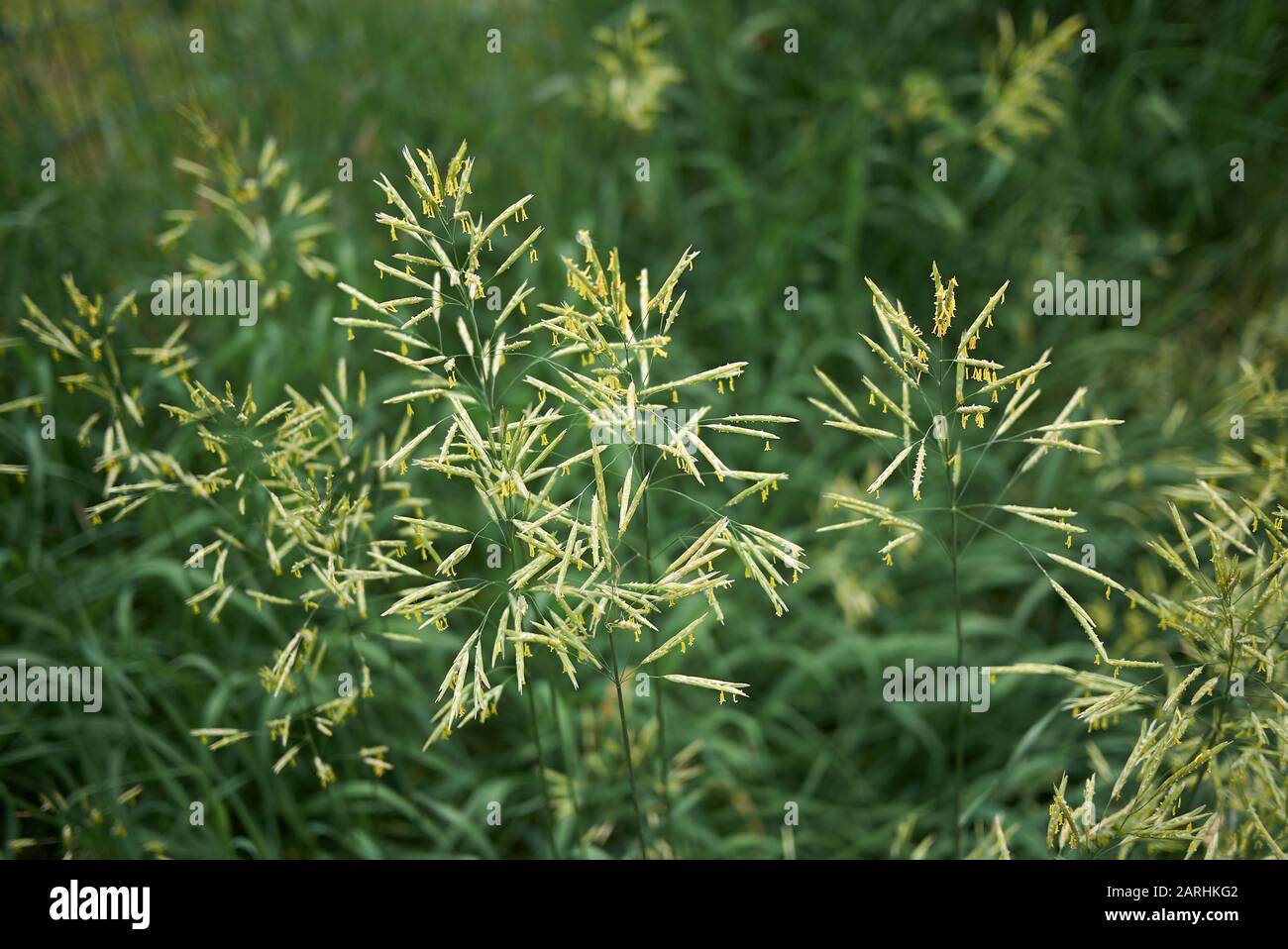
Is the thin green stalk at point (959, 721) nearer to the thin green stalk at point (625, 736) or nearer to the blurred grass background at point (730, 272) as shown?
the thin green stalk at point (625, 736)

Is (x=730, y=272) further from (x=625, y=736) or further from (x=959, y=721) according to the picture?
(x=625, y=736)

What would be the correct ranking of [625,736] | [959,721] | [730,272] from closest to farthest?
[625,736] < [959,721] < [730,272]

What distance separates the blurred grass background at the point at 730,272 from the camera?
2717 millimetres

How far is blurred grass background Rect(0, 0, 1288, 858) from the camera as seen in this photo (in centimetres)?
272

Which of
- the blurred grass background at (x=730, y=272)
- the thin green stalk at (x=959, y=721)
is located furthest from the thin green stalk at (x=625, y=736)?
the blurred grass background at (x=730, y=272)

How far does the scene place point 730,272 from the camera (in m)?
3.96

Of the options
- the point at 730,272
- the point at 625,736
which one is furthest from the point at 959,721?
the point at 730,272

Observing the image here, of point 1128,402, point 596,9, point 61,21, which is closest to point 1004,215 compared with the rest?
point 1128,402

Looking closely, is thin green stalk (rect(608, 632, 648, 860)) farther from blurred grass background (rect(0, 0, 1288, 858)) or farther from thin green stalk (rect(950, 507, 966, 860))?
blurred grass background (rect(0, 0, 1288, 858))

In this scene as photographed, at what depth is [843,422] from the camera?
5.53ft

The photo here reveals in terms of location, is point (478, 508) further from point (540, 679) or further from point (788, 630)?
point (788, 630)

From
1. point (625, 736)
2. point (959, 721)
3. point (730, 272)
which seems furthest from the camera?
point (730, 272)

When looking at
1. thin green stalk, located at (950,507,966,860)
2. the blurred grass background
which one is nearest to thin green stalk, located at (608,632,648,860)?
thin green stalk, located at (950,507,966,860)
